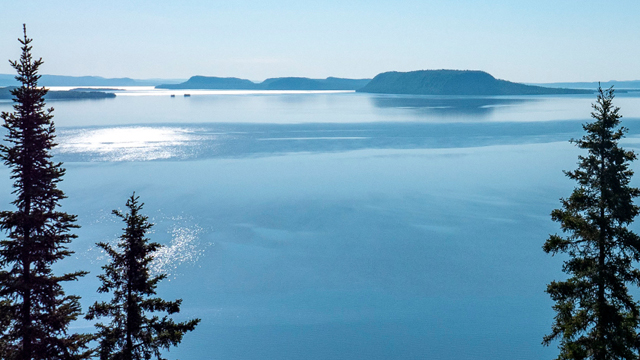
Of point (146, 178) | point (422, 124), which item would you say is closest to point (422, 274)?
point (146, 178)

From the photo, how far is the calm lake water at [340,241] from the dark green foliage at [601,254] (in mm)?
7653

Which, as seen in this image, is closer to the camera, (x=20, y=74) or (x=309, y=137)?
(x=20, y=74)

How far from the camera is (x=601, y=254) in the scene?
30.9 ft

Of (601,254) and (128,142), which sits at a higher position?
(601,254)

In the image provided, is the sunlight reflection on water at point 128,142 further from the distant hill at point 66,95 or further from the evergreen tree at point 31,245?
the distant hill at point 66,95

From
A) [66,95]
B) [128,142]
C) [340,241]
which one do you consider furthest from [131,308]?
[66,95]

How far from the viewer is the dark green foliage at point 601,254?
9.11 metres

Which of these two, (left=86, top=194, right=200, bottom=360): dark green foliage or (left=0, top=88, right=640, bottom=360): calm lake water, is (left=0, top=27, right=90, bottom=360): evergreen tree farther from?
(left=0, top=88, right=640, bottom=360): calm lake water

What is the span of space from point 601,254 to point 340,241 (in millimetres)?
17695

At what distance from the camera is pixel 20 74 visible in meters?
8.73

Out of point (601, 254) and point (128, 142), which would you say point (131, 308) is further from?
point (128, 142)

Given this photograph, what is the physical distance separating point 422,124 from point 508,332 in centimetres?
6807

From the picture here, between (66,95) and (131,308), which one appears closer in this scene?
(131,308)

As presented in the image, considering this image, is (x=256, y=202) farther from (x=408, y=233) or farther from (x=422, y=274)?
(x=422, y=274)
